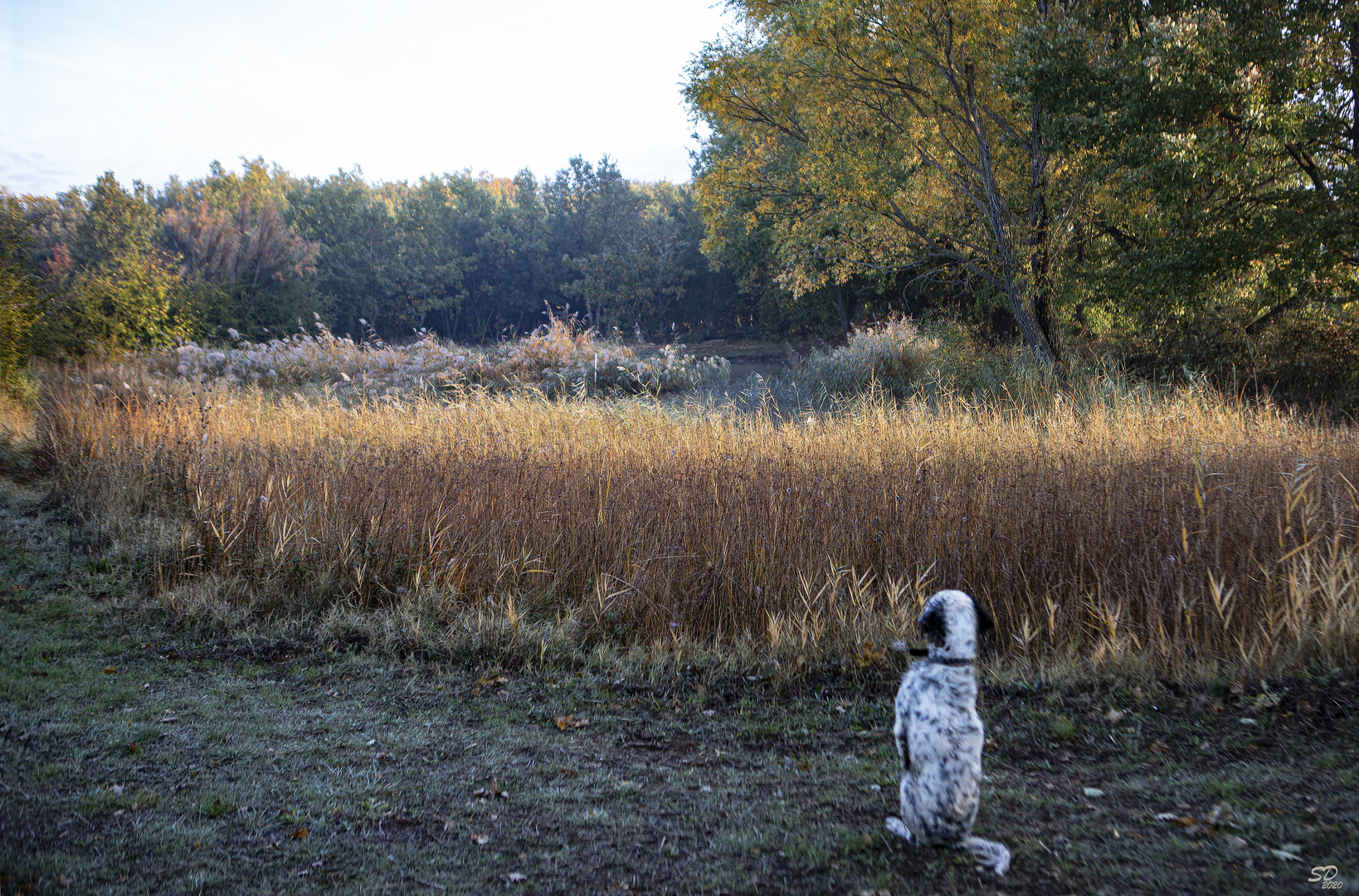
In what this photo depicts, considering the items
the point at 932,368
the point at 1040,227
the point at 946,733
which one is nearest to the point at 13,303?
the point at 946,733

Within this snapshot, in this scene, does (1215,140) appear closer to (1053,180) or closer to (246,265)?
(1053,180)

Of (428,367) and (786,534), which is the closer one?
(786,534)

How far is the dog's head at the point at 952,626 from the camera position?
192 cm

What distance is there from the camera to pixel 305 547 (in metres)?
5.01

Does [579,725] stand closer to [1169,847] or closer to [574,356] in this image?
[1169,847]

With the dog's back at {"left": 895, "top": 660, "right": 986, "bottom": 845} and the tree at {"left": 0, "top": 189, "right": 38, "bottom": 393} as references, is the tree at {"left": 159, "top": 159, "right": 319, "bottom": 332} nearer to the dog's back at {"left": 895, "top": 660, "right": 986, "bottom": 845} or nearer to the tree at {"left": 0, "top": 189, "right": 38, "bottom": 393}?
the tree at {"left": 0, "top": 189, "right": 38, "bottom": 393}

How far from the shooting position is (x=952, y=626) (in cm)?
193

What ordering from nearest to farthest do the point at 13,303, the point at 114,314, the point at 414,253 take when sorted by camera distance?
the point at 13,303, the point at 114,314, the point at 414,253

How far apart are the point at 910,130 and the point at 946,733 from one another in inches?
504

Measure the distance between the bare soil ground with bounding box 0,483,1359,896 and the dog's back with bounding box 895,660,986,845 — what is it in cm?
13

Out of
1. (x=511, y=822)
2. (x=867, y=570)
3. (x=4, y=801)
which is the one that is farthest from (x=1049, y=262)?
(x=4, y=801)

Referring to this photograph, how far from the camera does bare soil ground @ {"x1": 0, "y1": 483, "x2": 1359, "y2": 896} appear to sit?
200cm

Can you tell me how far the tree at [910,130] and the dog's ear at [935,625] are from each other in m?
11.0

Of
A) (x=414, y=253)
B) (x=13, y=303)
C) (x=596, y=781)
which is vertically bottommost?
(x=596, y=781)
